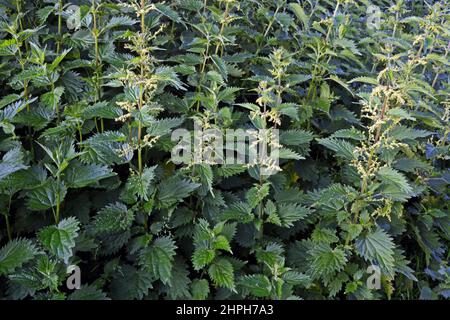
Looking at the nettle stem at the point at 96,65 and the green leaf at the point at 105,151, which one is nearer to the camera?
the green leaf at the point at 105,151

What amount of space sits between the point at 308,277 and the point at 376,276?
392 millimetres

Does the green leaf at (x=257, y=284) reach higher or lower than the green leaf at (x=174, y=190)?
lower

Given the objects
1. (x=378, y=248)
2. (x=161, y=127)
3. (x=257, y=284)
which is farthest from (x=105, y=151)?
(x=378, y=248)

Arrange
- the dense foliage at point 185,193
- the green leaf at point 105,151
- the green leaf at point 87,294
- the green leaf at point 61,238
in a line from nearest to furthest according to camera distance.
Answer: the green leaf at point 61,238
the green leaf at point 87,294
the dense foliage at point 185,193
the green leaf at point 105,151

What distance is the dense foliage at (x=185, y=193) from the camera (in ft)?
6.22

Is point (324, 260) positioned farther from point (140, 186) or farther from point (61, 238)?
point (61, 238)

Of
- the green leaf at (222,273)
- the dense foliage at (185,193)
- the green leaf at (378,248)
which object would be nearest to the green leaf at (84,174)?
the dense foliage at (185,193)

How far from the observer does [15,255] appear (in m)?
1.72

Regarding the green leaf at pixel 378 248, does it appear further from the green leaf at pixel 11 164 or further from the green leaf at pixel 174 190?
the green leaf at pixel 11 164

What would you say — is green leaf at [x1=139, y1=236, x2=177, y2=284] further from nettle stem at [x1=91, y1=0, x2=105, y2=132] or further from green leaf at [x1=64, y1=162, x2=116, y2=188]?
nettle stem at [x1=91, y1=0, x2=105, y2=132]

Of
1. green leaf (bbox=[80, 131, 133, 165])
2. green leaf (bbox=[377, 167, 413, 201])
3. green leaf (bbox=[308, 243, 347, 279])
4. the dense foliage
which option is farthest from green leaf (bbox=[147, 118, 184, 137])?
green leaf (bbox=[377, 167, 413, 201])

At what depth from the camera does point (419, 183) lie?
2.60 meters

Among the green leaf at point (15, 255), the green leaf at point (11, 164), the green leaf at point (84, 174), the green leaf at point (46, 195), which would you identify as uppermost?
the green leaf at point (11, 164)

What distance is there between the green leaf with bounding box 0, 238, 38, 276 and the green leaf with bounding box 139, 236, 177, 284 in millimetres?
444
